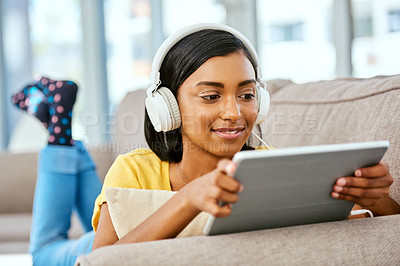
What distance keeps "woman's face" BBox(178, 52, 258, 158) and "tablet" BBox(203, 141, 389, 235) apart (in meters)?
0.32

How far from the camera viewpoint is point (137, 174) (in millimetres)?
1267

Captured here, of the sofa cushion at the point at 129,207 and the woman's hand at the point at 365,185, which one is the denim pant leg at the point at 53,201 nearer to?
the sofa cushion at the point at 129,207

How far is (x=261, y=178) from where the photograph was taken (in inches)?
31.1

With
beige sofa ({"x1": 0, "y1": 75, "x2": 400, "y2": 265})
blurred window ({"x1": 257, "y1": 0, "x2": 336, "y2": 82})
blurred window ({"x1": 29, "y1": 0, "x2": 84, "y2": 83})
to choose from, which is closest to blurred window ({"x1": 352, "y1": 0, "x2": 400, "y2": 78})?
blurred window ({"x1": 257, "y1": 0, "x2": 336, "y2": 82})

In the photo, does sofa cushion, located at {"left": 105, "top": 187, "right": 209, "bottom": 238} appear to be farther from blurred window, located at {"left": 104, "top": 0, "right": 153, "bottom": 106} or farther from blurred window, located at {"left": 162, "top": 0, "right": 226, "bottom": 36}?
blurred window, located at {"left": 104, "top": 0, "right": 153, "bottom": 106}

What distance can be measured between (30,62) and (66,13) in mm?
641

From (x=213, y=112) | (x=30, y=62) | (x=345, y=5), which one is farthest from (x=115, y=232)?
(x=30, y=62)

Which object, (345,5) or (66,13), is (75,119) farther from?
(345,5)

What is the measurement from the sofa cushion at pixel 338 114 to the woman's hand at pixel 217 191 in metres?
0.60

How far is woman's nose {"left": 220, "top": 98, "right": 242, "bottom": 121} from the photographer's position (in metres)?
1.16

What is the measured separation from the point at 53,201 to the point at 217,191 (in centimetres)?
123

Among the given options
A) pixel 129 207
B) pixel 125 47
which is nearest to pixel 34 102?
pixel 129 207

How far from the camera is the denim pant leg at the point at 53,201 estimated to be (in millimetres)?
1825

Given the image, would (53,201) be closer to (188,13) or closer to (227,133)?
(227,133)
